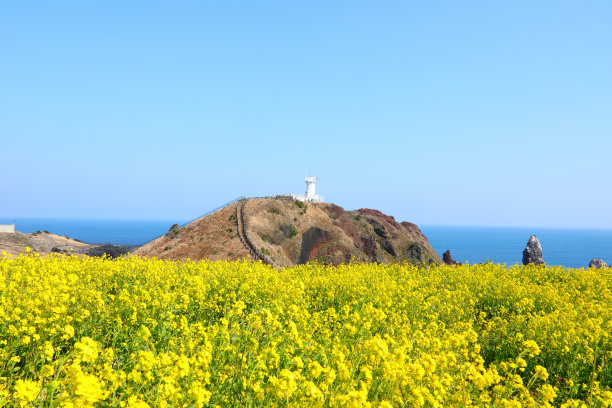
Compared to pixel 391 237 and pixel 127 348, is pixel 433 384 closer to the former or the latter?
pixel 127 348

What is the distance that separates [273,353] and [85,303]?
17.1 ft

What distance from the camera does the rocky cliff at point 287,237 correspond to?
40.3 m

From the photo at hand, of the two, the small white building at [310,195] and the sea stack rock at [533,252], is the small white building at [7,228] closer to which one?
the small white building at [310,195]

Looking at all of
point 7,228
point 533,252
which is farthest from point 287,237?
point 533,252

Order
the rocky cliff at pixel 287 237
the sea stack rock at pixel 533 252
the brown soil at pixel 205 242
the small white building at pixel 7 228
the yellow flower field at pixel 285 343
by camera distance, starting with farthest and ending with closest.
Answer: the sea stack rock at pixel 533 252 → the small white building at pixel 7 228 → the rocky cliff at pixel 287 237 → the brown soil at pixel 205 242 → the yellow flower field at pixel 285 343

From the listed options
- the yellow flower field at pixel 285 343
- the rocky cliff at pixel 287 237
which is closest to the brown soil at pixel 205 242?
the rocky cliff at pixel 287 237

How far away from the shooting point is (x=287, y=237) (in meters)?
46.1

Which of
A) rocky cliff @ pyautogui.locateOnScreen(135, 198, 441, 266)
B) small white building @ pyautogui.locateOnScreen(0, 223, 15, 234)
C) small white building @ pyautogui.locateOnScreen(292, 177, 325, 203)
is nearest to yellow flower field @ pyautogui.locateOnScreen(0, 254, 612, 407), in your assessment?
rocky cliff @ pyautogui.locateOnScreen(135, 198, 441, 266)

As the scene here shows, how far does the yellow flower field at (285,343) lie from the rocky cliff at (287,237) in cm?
2584

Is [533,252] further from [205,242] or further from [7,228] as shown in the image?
[7,228]

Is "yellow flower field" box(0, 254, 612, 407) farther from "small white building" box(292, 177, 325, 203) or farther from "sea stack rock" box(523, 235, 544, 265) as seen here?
"sea stack rock" box(523, 235, 544, 265)

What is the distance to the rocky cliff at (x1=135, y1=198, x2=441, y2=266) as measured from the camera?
40.3m

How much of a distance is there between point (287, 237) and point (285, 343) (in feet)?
129

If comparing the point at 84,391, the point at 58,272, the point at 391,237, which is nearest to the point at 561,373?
the point at 84,391
